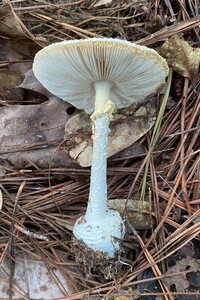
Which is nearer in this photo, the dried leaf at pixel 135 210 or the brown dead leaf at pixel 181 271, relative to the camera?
the brown dead leaf at pixel 181 271

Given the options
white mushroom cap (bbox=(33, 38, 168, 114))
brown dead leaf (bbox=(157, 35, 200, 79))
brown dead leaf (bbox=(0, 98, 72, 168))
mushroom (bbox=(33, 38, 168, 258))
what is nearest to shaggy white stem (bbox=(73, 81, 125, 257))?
mushroom (bbox=(33, 38, 168, 258))

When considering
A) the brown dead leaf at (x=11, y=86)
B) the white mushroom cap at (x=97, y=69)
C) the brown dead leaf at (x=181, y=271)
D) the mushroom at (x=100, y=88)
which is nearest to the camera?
the white mushroom cap at (x=97, y=69)

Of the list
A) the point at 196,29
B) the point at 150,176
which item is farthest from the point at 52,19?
the point at 150,176

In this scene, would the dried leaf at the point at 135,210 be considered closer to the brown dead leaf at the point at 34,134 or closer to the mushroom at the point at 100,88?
the mushroom at the point at 100,88

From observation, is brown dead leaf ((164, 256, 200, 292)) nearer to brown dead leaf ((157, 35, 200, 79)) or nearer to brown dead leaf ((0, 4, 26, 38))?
brown dead leaf ((157, 35, 200, 79))

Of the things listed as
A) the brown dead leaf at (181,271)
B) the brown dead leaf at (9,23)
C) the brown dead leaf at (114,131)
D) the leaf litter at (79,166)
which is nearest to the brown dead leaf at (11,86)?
the leaf litter at (79,166)

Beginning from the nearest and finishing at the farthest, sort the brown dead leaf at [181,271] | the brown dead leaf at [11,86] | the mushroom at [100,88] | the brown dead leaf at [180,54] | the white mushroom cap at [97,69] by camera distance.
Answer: the white mushroom cap at [97,69] → the mushroom at [100,88] → the brown dead leaf at [181,271] → the brown dead leaf at [180,54] → the brown dead leaf at [11,86]

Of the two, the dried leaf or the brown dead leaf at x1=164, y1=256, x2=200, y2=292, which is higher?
the dried leaf

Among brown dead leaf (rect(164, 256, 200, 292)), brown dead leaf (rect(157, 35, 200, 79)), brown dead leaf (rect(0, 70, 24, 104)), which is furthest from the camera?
brown dead leaf (rect(0, 70, 24, 104))
